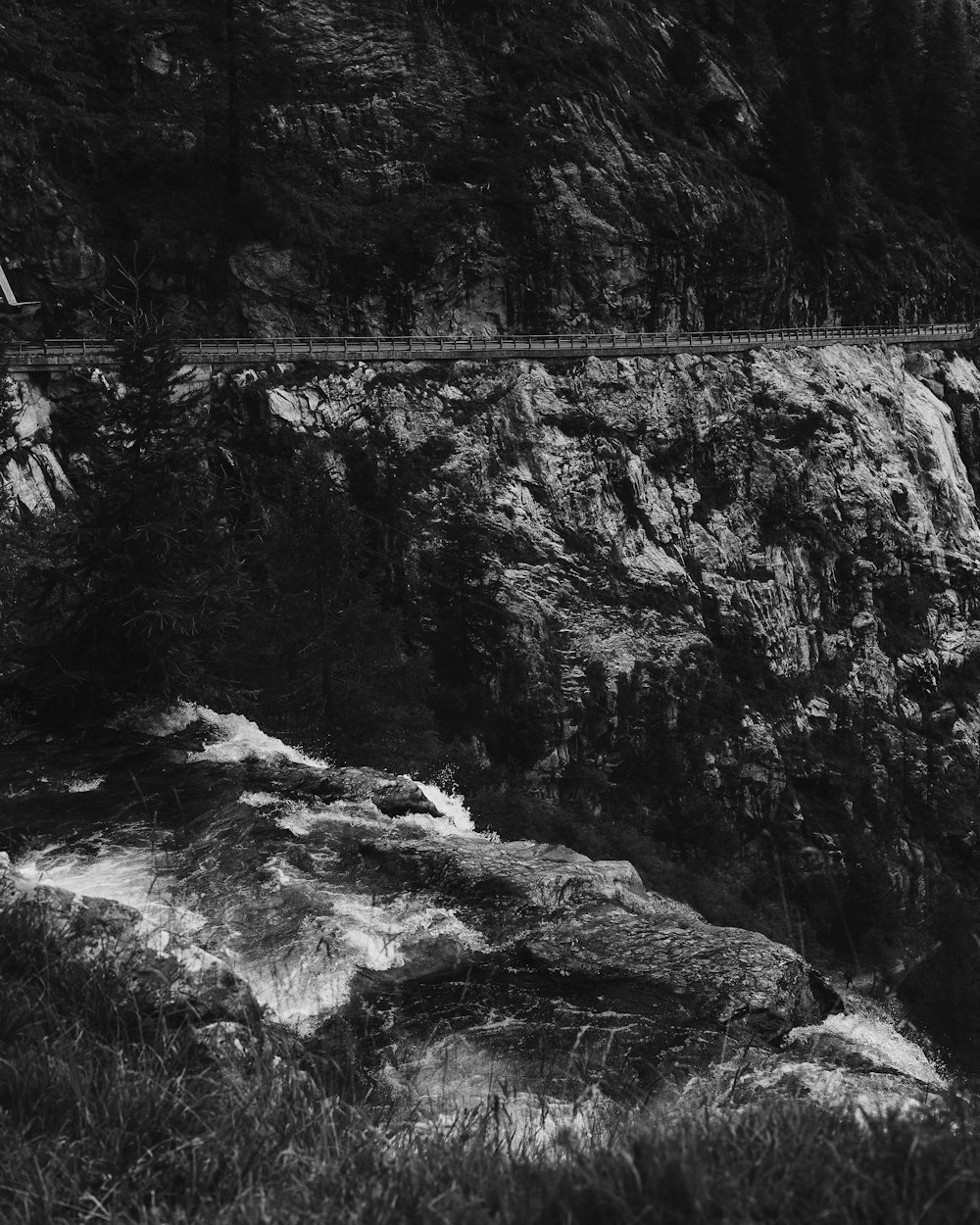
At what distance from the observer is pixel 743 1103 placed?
15.9 feet

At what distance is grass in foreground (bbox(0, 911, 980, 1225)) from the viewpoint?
115 inches

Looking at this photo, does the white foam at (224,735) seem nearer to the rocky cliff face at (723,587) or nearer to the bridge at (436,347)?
the bridge at (436,347)

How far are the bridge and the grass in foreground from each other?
108ft

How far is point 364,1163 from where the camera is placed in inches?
131

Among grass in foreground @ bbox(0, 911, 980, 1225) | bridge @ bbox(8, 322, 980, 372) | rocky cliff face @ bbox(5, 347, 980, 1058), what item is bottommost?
rocky cliff face @ bbox(5, 347, 980, 1058)

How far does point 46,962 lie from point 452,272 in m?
47.7

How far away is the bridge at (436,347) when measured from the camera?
35906 millimetres

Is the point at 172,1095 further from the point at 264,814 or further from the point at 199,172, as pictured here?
the point at 199,172

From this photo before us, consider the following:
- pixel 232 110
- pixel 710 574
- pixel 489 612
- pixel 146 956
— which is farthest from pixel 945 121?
pixel 146 956

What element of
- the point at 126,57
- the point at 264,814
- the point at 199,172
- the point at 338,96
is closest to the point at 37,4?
the point at 126,57

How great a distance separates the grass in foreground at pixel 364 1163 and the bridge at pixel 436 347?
108 feet

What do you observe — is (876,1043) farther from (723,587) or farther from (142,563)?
(723,587)

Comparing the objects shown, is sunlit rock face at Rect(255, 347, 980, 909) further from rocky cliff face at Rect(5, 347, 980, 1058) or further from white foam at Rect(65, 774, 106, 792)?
white foam at Rect(65, 774, 106, 792)

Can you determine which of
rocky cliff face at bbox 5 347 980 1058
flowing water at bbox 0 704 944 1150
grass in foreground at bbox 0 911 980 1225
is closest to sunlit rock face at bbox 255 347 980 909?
rocky cliff face at bbox 5 347 980 1058
